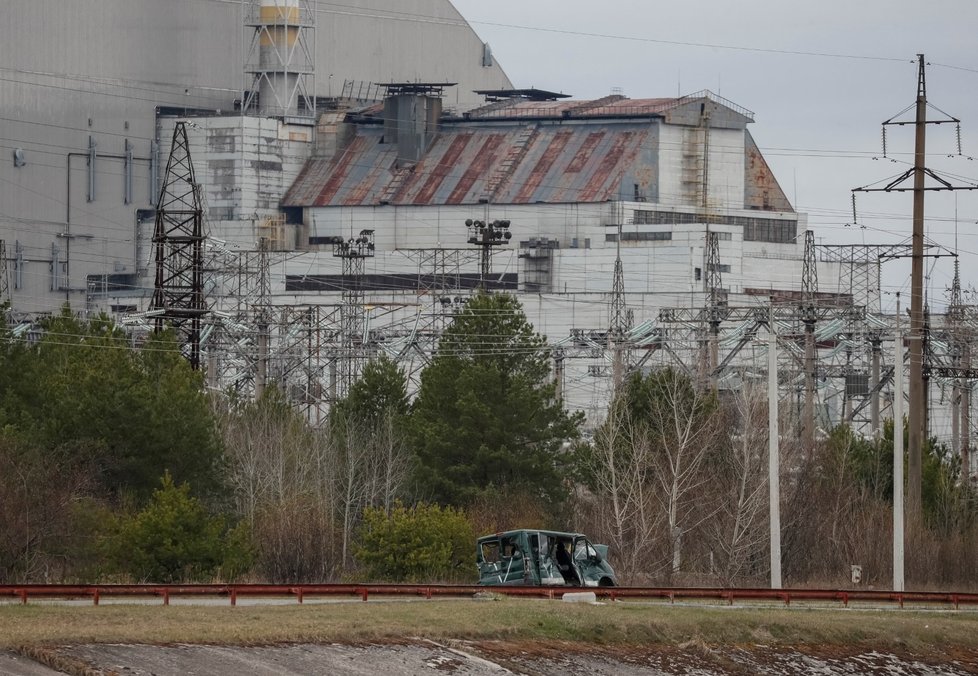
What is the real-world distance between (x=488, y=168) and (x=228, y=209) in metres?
15.0

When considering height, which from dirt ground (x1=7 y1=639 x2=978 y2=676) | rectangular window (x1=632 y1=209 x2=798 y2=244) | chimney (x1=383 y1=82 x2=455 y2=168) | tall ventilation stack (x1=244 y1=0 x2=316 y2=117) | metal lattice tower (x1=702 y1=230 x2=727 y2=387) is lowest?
dirt ground (x1=7 y1=639 x2=978 y2=676)

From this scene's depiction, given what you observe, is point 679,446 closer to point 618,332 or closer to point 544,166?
point 618,332

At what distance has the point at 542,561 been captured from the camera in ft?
112

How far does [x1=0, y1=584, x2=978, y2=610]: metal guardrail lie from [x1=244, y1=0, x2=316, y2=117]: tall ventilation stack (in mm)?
88031

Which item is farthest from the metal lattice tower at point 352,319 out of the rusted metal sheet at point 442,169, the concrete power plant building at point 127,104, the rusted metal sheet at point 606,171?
the rusted metal sheet at point 606,171

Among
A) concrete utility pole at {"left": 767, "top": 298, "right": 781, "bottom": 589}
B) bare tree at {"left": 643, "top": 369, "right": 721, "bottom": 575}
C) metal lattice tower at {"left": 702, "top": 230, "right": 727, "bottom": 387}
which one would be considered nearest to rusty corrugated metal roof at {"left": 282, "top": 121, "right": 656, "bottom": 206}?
metal lattice tower at {"left": 702, "top": 230, "right": 727, "bottom": 387}

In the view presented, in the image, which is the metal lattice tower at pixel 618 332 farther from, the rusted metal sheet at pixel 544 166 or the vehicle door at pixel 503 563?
the vehicle door at pixel 503 563

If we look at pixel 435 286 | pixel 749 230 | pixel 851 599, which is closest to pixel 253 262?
pixel 435 286

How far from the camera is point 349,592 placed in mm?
29828

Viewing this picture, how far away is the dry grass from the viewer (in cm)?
2420

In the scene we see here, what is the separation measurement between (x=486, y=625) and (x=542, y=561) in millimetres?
7478

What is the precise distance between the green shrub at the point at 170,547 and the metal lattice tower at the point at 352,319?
31805 millimetres

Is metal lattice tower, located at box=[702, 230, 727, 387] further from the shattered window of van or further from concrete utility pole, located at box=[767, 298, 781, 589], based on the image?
the shattered window of van

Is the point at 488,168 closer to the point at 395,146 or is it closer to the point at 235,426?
the point at 395,146
